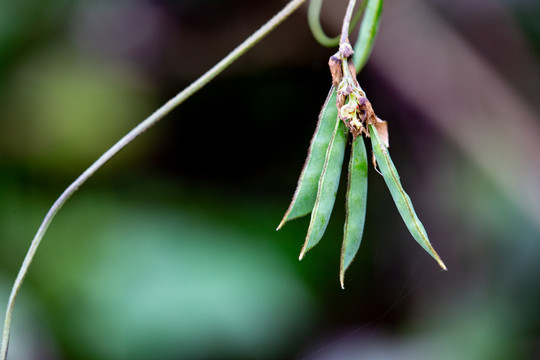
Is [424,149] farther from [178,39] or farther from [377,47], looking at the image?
[178,39]

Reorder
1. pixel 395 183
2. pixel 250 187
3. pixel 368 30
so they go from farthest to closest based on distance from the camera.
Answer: pixel 250 187 < pixel 368 30 < pixel 395 183

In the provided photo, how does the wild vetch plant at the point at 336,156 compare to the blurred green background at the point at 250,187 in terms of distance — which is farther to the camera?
the blurred green background at the point at 250,187

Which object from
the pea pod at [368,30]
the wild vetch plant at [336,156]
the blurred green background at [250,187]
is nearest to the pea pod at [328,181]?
the wild vetch plant at [336,156]

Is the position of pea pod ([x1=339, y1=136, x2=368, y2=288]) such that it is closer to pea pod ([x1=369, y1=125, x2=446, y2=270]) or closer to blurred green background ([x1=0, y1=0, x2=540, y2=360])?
pea pod ([x1=369, y1=125, x2=446, y2=270])

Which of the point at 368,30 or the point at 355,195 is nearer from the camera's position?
the point at 355,195

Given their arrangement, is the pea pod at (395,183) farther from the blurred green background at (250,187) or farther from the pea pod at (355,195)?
the blurred green background at (250,187)

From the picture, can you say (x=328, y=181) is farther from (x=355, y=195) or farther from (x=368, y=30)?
(x=368, y=30)

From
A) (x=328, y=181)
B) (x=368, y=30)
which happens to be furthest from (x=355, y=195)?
(x=368, y=30)

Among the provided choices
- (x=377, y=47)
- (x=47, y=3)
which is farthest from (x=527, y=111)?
(x=47, y=3)
